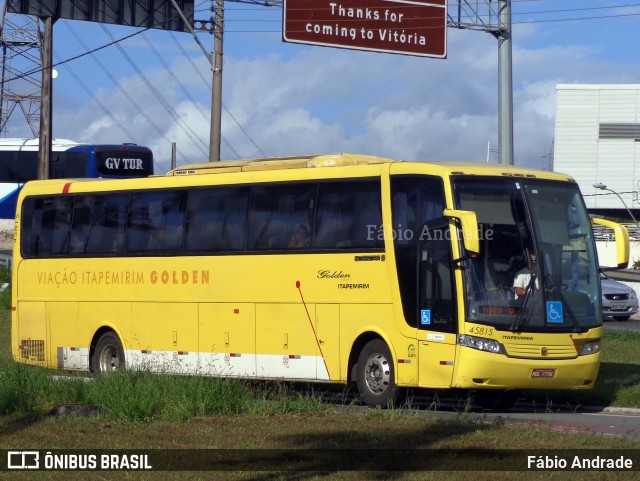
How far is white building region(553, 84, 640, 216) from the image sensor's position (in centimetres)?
8931

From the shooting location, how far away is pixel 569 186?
16.4 meters

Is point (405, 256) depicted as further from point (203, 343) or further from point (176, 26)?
point (176, 26)

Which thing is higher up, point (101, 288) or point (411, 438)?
point (101, 288)

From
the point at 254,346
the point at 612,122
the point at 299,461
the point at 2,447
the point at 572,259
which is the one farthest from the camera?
the point at 612,122

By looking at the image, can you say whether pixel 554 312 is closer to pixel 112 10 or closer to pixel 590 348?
pixel 590 348

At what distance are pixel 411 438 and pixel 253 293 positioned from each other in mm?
6912

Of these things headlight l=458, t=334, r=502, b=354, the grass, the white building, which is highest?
the white building

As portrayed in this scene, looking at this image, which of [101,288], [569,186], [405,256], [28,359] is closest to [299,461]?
[405,256]

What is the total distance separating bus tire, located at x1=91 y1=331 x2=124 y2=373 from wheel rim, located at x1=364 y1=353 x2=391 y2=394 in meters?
5.86

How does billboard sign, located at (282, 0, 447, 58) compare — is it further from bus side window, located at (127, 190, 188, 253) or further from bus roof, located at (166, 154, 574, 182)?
bus side window, located at (127, 190, 188, 253)

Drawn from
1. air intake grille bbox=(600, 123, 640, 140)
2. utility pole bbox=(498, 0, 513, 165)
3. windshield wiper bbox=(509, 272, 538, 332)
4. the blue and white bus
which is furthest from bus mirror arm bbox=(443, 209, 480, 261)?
air intake grille bbox=(600, 123, 640, 140)

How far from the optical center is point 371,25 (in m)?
22.3

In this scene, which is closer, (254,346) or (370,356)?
(370,356)

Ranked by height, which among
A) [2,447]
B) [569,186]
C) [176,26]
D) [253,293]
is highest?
[176,26]
